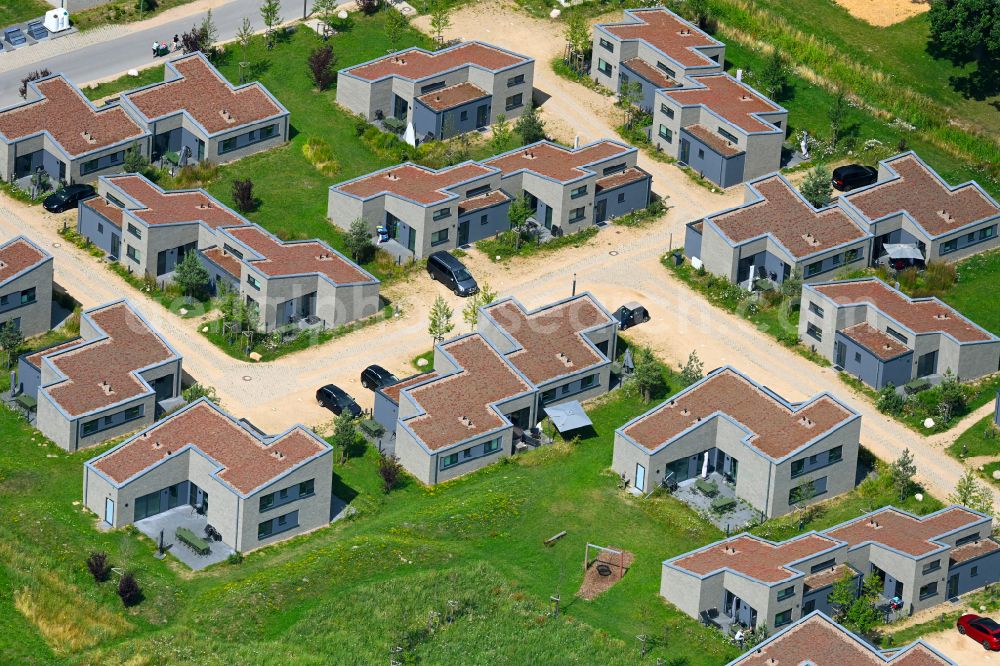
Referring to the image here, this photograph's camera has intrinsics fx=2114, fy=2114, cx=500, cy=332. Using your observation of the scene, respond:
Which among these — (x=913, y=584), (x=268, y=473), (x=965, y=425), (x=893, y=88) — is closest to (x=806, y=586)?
(x=913, y=584)

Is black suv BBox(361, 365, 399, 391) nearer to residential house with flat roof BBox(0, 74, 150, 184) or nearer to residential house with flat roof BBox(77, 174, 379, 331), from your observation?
residential house with flat roof BBox(77, 174, 379, 331)

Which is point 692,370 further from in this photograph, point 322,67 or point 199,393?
point 322,67

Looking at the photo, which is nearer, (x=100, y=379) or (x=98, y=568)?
(x=98, y=568)

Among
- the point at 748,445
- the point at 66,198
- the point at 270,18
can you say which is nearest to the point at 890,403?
the point at 748,445

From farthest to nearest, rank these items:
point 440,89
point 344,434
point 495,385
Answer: point 440,89 < point 495,385 < point 344,434

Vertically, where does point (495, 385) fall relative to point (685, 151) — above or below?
below

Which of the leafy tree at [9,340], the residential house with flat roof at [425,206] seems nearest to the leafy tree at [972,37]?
the residential house with flat roof at [425,206]

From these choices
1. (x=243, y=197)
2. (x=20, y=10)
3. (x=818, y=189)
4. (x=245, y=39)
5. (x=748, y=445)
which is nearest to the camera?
(x=748, y=445)
